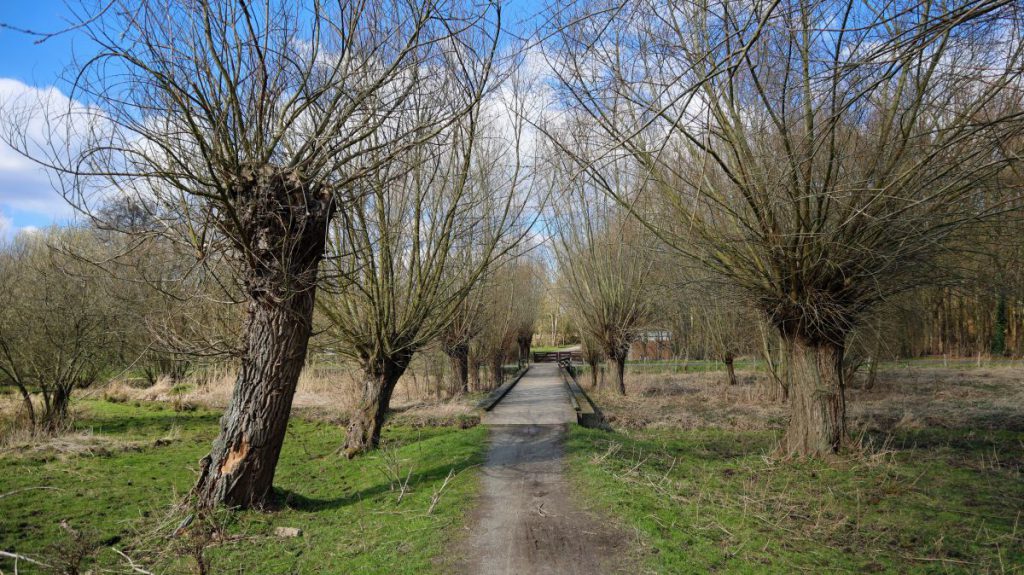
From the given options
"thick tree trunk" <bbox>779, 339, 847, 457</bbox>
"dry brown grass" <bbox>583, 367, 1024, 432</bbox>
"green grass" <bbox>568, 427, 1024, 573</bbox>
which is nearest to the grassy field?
"green grass" <bbox>568, 427, 1024, 573</bbox>

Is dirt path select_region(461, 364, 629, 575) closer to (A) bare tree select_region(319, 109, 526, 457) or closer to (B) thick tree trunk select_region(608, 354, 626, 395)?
(A) bare tree select_region(319, 109, 526, 457)

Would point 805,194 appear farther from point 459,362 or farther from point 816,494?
point 459,362

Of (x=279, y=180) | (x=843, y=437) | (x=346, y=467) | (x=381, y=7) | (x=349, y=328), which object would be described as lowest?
(x=346, y=467)

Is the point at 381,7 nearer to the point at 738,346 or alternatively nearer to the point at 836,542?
the point at 836,542

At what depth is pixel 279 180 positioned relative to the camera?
20.4ft

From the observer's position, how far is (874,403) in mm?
14750

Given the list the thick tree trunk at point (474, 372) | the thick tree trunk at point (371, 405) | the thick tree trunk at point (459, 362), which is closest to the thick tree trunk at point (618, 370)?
the thick tree trunk at point (459, 362)

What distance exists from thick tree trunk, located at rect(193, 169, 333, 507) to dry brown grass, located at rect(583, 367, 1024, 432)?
7528mm

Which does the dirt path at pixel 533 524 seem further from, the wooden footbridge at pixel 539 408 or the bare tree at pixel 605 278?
the bare tree at pixel 605 278

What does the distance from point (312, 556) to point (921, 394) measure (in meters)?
16.1

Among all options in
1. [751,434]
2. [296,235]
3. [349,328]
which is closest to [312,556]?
[296,235]

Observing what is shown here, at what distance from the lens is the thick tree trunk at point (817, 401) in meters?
7.83

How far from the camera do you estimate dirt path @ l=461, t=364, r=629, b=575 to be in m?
4.93

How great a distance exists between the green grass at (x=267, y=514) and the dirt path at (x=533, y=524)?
318mm
